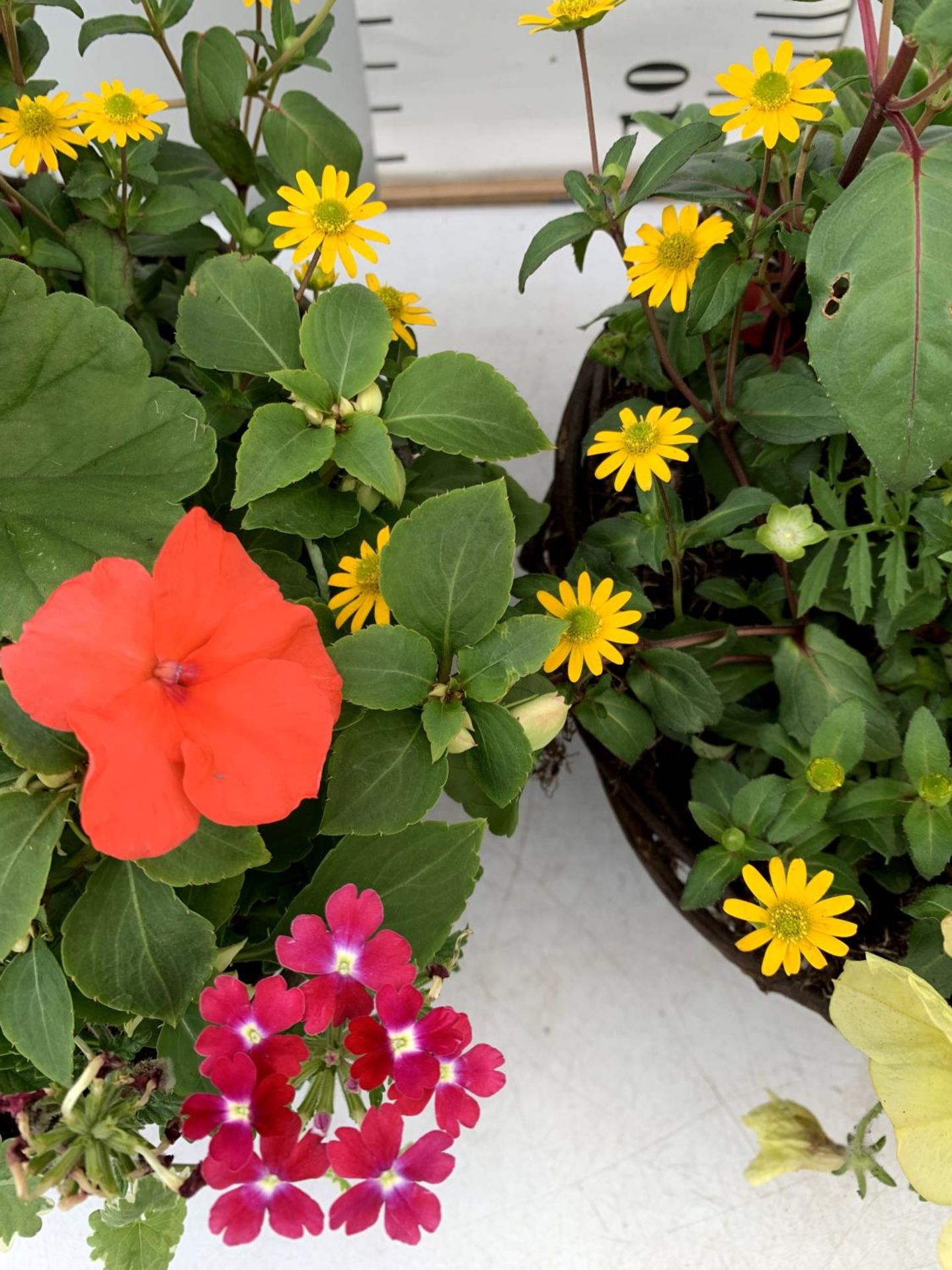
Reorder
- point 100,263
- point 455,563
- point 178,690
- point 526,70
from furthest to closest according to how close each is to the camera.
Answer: point 526,70
point 100,263
point 455,563
point 178,690

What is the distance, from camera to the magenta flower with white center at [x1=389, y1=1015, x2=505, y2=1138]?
0.44 metres

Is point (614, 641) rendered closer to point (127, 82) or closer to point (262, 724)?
point (262, 724)

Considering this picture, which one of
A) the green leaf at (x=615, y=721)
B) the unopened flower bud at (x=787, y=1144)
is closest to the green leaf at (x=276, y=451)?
the green leaf at (x=615, y=721)

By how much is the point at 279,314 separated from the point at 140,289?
16cm

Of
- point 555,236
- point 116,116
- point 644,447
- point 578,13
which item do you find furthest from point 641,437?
point 116,116

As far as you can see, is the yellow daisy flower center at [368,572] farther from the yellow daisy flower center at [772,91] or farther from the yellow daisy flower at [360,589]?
the yellow daisy flower center at [772,91]

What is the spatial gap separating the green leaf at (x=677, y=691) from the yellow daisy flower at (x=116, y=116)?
397 mm

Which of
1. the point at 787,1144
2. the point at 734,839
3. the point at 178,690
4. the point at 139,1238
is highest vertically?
the point at 178,690

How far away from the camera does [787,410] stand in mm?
613

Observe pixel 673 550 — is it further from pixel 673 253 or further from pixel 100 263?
pixel 100 263

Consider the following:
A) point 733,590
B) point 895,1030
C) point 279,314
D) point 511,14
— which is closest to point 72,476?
point 279,314

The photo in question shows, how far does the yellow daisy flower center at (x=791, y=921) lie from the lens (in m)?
0.55

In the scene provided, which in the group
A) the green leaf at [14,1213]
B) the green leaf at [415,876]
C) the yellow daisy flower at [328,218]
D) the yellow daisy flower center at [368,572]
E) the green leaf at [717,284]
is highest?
the yellow daisy flower at [328,218]

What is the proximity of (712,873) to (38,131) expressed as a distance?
21.4 inches
